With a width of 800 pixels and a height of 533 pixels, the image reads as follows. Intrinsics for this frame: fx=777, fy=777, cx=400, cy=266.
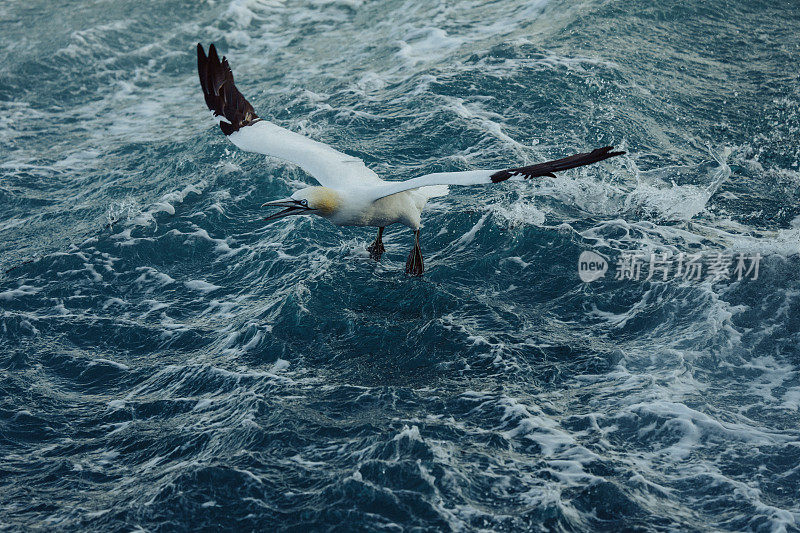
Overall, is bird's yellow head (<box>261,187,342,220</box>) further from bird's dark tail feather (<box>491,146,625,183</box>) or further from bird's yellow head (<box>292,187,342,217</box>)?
bird's dark tail feather (<box>491,146,625,183</box>)

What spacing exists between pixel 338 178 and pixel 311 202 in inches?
36.9

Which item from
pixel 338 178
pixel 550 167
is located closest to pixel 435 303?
pixel 338 178

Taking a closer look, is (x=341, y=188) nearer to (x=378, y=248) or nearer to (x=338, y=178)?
(x=338, y=178)

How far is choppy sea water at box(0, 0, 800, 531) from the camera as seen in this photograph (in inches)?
261

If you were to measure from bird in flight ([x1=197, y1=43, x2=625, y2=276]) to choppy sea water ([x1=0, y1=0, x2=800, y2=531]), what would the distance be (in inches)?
36.6

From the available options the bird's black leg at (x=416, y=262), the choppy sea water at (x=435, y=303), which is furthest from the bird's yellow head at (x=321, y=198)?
the bird's black leg at (x=416, y=262)

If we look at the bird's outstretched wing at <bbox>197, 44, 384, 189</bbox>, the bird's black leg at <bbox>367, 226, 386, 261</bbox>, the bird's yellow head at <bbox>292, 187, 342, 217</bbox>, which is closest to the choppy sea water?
the bird's black leg at <bbox>367, 226, 386, 261</bbox>

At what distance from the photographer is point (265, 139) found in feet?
35.4

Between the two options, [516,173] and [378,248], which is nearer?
[516,173]

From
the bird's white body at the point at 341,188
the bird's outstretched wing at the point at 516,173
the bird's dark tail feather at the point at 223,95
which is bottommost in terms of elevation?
the bird's white body at the point at 341,188

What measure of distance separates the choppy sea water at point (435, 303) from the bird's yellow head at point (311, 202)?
1161mm

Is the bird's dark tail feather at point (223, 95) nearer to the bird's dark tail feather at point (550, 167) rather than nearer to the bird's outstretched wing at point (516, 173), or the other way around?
the bird's outstretched wing at point (516, 173)

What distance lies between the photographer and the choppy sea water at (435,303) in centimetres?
662

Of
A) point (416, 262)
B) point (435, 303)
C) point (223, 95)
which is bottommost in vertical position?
point (435, 303)
